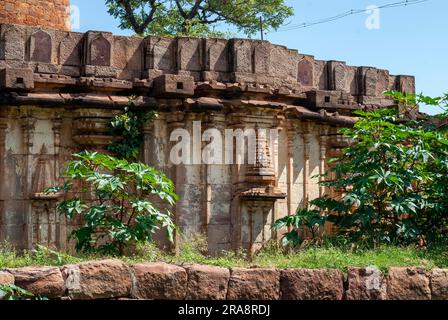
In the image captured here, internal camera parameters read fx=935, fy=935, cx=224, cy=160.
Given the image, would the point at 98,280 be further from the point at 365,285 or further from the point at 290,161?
the point at 290,161

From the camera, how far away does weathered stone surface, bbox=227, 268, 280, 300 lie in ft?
27.8

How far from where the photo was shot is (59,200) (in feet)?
43.3

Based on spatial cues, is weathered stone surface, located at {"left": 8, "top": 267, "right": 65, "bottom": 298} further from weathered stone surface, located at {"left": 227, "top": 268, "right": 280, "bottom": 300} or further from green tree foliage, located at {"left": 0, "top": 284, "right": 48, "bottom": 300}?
weathered stone surface, located at {"left": 227, "top": 268, "right": 280, "bottom": 300}

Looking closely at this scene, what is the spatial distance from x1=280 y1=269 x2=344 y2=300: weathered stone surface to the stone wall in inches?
195

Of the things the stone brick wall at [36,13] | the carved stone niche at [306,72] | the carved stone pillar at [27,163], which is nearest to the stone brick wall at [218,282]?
the carved stone pillar at [27,163]

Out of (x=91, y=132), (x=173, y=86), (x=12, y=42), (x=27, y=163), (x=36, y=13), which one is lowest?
(x=27, y=163)

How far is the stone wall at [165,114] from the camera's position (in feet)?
43.1

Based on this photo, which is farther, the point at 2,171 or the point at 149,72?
the point at 149,72

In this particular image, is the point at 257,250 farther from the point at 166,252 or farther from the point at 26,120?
the point at 26,120

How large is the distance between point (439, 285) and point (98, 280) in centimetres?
340

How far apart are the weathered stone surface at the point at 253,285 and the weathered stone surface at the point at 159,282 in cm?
46

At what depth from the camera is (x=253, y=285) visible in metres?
8.51

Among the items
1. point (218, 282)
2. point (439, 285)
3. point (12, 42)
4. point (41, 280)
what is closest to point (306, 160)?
point (12, 42)
